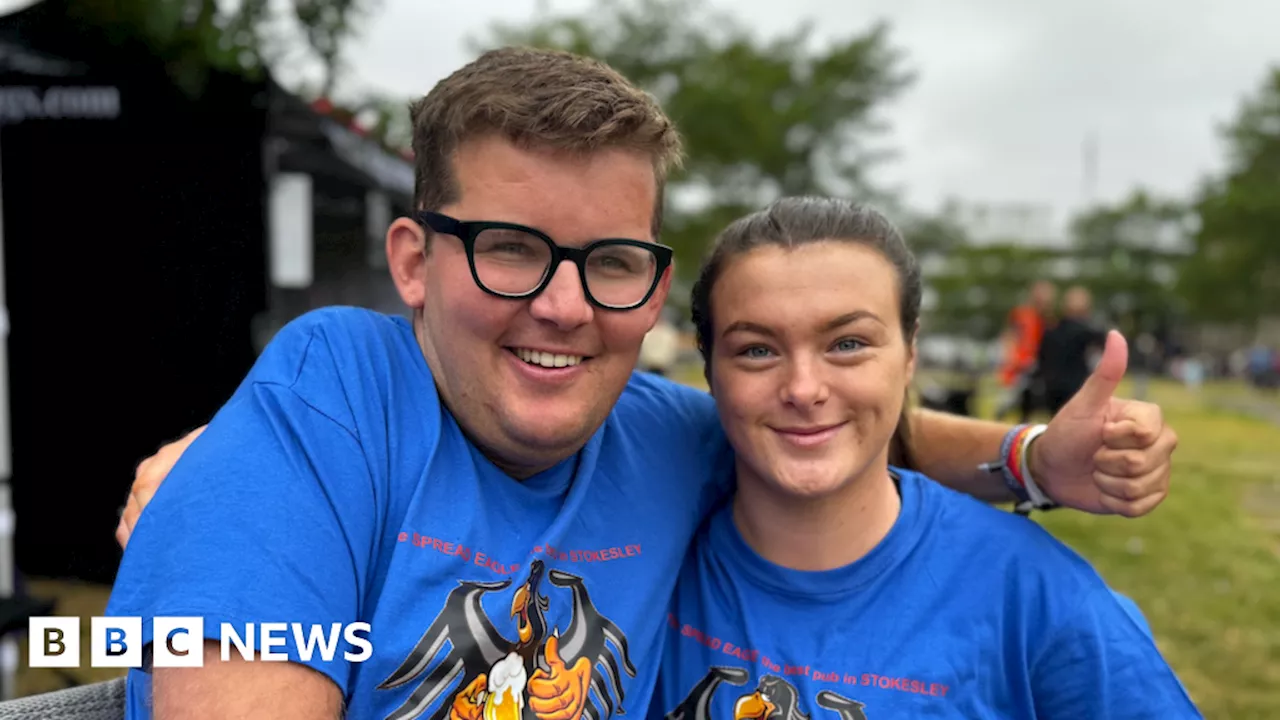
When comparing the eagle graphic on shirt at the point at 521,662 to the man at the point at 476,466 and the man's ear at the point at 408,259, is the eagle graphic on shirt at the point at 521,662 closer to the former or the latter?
the man at the point at 476,466

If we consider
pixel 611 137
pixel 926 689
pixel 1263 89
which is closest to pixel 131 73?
pixel 611 137

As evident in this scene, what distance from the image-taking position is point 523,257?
1462 millimetres

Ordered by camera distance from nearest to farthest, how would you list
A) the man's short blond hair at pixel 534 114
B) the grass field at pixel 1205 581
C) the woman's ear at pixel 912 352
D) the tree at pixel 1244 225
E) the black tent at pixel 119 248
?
1. the man's short blond hair at pixel 534 114
2. the woman's ear at pixel 912 352
3. the grass field at pixel 1205 581
4. the black tent at pixel 119 248
5. the tree at pixel 1244 225

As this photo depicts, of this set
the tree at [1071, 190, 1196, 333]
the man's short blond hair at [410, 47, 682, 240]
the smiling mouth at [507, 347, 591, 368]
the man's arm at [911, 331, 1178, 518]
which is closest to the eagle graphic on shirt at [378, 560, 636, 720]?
the smiling mouth at [507, 347, 591, 368]

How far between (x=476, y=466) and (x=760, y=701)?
673mm

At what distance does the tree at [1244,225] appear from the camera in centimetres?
3631

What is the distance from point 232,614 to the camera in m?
1.10

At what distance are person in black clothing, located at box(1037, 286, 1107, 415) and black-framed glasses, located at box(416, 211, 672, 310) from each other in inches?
362

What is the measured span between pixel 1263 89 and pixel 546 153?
46433 mm

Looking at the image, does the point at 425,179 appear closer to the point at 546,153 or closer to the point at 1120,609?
the point at 546,153

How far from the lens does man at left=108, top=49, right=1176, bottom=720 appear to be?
1.16 m

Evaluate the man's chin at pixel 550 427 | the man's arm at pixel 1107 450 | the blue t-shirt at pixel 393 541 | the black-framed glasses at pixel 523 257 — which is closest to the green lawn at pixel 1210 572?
the man's arm at pixel 1107 450

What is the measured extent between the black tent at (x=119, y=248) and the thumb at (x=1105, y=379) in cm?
388

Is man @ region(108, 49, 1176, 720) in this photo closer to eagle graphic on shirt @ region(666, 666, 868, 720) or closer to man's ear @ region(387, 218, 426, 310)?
man's ear @ region(387, 218, 426, 310)
